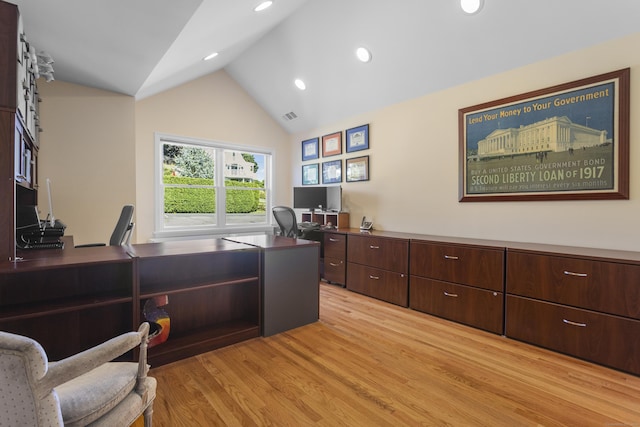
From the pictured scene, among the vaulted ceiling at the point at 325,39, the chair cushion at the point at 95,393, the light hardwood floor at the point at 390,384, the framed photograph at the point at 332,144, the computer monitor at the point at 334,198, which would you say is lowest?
the light hardwood floor at the point at 390,384

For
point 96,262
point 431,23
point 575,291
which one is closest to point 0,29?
point 96,262

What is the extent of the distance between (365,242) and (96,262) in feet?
9.29

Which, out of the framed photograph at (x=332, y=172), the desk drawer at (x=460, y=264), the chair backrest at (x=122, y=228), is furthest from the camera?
the framed photograph at (x=332, y=172)

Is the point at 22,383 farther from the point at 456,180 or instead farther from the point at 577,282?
the point at 456,180

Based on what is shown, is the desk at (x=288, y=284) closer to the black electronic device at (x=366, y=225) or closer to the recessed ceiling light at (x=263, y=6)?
the black electronic device at (x=366, y=225)

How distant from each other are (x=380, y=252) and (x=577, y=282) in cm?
187

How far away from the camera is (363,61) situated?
388 centimetres

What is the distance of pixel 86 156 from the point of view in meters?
3.79

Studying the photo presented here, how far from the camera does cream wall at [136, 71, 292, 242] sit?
4.57m

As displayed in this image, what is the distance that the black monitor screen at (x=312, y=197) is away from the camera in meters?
5.13

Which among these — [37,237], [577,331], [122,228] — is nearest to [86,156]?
[122,228]

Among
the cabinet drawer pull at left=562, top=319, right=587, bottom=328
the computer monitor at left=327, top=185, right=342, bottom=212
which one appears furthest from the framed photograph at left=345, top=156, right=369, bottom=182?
the cabinet drawer pull at left=562, top=319, right=587, bottom=328

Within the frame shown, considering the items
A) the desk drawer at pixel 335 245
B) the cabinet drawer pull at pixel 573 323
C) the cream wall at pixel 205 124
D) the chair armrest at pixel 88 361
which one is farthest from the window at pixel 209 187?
the cabinet drawer pull at pixel 573 323

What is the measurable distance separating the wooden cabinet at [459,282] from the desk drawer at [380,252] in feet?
0.42
